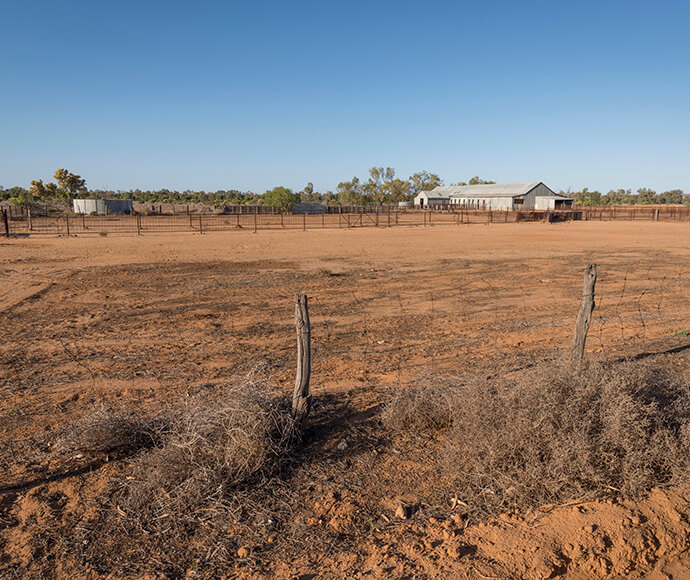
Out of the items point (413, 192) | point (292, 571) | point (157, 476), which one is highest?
point (413, 192)

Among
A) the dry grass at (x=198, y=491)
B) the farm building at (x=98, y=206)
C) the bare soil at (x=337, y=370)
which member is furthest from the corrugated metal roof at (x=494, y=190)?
the dry grass at (x=198, y=491)

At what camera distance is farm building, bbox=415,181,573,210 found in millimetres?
77062

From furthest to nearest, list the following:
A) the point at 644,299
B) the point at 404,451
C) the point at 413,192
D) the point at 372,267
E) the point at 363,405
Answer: the point at 413,192 < the point at 372,267 < the point at 644,299 < the point at 363,405 < the point at 404,451

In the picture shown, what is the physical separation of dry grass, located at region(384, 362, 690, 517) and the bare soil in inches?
7.5

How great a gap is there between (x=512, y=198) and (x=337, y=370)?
77.8 m

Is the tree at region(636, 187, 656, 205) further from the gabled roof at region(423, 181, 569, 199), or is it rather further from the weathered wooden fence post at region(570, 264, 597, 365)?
the weathered wooden fence post at region(570, 264, 597, 365)

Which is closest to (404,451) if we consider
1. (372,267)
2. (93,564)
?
(93,564)

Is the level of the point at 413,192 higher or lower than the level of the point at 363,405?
higher

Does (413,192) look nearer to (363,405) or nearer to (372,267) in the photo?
(372,267)

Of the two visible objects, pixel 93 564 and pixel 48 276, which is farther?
pixel 48 276

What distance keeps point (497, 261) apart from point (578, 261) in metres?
3.48

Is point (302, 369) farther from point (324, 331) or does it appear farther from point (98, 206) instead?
point (98, 206)

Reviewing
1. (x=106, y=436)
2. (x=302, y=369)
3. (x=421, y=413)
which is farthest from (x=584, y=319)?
(x=106, y=436)

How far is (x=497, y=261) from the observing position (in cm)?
2161
